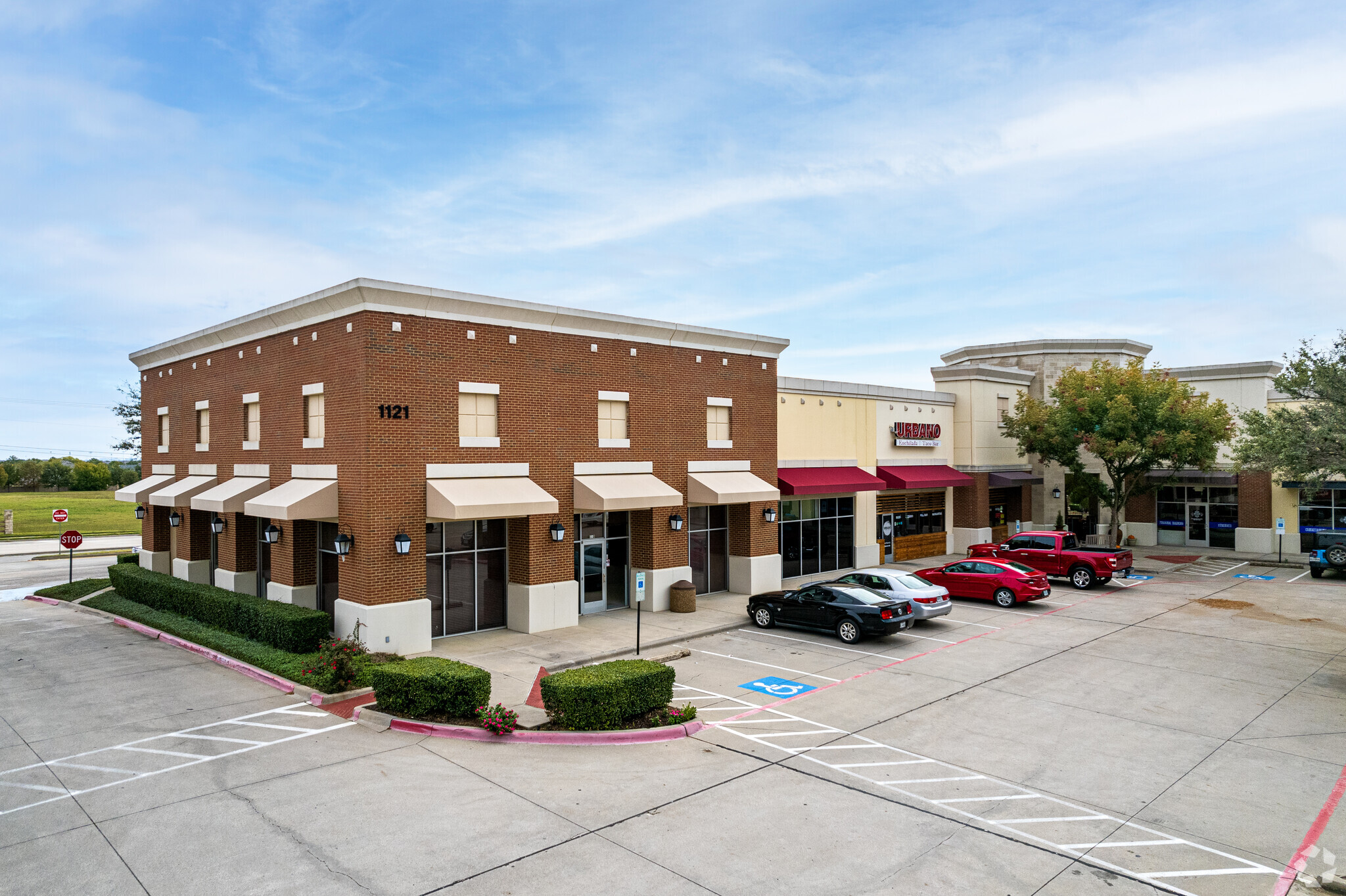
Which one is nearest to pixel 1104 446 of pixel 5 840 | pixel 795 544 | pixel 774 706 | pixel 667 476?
pixel 795 544

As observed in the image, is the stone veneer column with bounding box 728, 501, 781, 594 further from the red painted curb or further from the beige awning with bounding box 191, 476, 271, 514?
the beige awning with bounding box 191, 476, 271, 514

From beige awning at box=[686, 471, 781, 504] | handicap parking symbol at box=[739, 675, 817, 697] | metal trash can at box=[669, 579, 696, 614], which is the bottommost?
handicap parking symbol at box=[739, 675, 817, 697]

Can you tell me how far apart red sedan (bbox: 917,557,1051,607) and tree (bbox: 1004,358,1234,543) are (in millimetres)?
11744

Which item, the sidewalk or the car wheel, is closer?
the sidewalk

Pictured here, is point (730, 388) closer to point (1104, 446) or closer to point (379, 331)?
point (379, 331)

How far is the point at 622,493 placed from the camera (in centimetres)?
2184

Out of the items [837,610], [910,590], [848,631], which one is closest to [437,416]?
[837,610]

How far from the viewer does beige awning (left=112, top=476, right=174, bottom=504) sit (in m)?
28.5

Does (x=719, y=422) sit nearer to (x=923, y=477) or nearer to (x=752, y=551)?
(x=752, y=551)

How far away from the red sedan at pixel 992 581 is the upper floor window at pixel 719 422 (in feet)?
27.2

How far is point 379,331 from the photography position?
59.4 feet

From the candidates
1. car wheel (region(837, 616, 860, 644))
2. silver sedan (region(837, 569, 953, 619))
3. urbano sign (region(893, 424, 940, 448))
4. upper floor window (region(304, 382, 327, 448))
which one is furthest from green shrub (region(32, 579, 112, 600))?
urbano sign (region(893, 424, 940, 448))

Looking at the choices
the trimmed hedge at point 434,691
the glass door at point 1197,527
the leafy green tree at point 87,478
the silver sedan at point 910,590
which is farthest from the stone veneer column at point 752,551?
the leafy green tree at point 87,478

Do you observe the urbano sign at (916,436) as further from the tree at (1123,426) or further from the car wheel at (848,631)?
the car wheel at (848,631)
